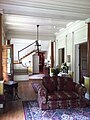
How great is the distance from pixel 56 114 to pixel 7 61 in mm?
4154

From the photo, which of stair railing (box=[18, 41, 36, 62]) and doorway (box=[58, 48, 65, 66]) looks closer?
doorway (box=[58, 48, 65, 66])

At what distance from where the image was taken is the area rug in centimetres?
397

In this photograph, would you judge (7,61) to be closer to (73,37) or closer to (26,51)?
(73,37)

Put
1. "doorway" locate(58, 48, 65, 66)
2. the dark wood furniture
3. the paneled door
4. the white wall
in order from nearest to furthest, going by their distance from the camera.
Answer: the dark wood furniture, the white wall, the paneled door, "doorway" locate(58, 48, 65, 66)

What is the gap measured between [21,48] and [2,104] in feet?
34.9

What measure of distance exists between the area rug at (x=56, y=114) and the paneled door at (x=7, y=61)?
272 centimetres

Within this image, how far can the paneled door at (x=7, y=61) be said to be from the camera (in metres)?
7.05

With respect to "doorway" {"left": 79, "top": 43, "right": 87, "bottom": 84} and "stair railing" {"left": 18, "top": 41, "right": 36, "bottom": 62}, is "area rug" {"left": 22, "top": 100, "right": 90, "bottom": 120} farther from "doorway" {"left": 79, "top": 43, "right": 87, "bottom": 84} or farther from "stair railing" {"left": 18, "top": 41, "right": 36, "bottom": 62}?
"stair railing" {"left": 18, "top": 41, "right": 36, "bottom": 62}

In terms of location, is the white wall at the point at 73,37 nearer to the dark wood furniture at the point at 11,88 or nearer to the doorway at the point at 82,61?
the doorway at the point at 82,61

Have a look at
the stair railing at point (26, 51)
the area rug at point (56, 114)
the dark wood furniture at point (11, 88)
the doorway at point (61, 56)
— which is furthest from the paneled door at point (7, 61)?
the stair railing at point (26, 51)

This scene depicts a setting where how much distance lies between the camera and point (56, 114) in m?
4.23

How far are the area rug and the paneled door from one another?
8.93ft

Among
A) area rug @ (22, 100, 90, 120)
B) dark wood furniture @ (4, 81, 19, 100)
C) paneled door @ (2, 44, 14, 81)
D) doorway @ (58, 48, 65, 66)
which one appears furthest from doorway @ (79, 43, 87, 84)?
paneled door @ (2, 44, 14, 81)

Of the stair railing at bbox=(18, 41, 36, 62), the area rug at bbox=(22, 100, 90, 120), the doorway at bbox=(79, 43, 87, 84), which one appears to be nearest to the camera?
the area rug at bbox=(22, 100, 90, 120)
